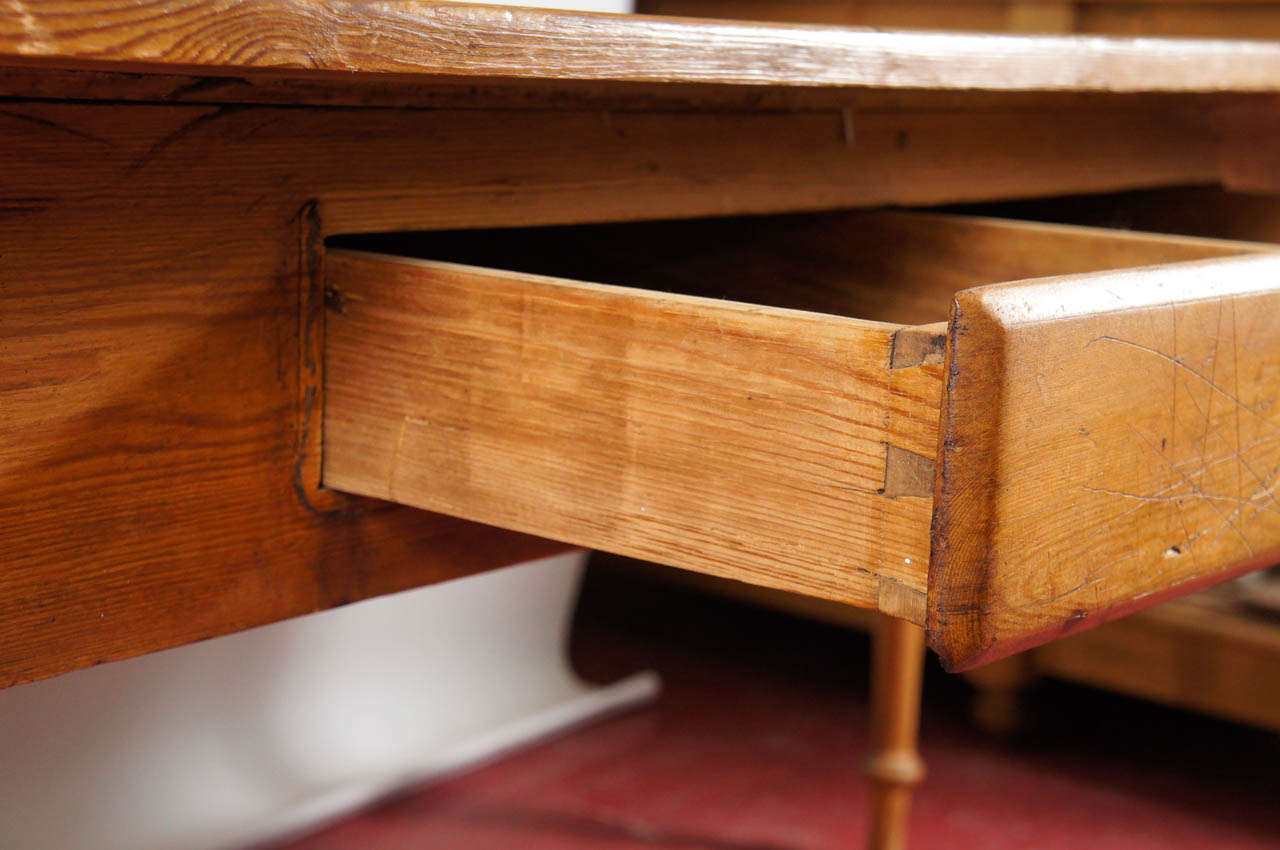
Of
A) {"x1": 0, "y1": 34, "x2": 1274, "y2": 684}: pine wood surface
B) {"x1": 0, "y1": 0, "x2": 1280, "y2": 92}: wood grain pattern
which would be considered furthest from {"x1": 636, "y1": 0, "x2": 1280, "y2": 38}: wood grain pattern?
{"x1": 0, "y1": 34, "x2": 1274, "y2": 684}: pine wood surface

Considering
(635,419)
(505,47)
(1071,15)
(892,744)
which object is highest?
(1071,15)

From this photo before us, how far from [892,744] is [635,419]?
0.79m

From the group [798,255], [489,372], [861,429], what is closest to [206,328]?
[489,372]

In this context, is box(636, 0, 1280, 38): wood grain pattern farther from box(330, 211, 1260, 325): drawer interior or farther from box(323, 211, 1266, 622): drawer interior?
box(323, 211, 1266, 622): drawer interior

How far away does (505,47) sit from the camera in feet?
1.83

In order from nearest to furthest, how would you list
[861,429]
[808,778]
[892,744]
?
[861,429], [892,744], [808,778]

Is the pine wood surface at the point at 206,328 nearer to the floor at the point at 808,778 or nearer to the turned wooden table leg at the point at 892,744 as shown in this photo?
the turned wooden table leg at the point at 892,744

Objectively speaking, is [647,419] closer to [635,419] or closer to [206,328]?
[635,419]

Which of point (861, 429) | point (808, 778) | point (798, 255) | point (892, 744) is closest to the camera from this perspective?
point (861, 429)

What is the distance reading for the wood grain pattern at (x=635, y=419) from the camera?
0.53 m

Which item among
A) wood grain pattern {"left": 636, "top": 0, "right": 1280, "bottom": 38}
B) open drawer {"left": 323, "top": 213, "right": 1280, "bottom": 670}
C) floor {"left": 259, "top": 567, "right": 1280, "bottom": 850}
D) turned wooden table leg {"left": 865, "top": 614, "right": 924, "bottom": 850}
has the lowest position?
floor {"left": 259, "top": 567, "right": 1280, "bottom": 850}

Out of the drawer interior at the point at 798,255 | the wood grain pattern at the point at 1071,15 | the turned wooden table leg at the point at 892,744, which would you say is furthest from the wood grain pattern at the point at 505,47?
the wood grain pattern at the point at 1071,15

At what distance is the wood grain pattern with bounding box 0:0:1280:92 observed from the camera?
0.46m

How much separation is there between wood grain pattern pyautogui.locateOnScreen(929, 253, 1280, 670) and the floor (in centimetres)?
87
